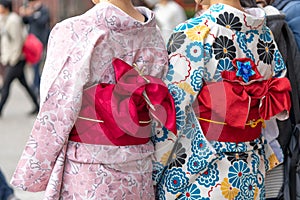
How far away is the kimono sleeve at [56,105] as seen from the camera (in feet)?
9.72

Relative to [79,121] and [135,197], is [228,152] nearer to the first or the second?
[135,197]

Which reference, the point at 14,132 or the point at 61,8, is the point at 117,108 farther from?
the point at 61,8

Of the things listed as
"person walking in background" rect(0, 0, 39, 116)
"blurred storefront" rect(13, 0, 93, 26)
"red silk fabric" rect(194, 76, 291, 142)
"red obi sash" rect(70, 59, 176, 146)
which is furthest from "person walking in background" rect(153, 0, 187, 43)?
"blurred storefront" rect(13, 0, 93, 26)

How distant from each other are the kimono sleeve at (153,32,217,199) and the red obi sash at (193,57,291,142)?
0.05 m

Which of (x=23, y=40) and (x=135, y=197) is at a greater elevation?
(x=135, y=197)

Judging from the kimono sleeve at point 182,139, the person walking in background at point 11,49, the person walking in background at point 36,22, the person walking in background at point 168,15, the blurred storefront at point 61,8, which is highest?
the kimono sleeve at point 182,139

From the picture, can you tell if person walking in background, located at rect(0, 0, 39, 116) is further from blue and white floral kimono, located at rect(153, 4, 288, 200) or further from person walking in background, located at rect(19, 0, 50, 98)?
blue and white floral kimono, located at rect(153, 4, 288, 200)

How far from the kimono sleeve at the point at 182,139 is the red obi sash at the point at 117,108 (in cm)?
15

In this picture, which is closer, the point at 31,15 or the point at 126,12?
the point at 126,12

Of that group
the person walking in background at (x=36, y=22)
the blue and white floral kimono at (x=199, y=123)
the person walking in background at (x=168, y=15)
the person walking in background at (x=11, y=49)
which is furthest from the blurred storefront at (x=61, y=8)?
the blue and white floral kimono at (x=199, y=123)

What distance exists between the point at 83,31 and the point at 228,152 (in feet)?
3.02

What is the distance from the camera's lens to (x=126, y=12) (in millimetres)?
3084

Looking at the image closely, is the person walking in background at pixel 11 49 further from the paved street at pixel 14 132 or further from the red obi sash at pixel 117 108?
the red obi sash at pixel 117 108

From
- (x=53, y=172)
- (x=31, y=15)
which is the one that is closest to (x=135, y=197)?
(x=53, y=172)
